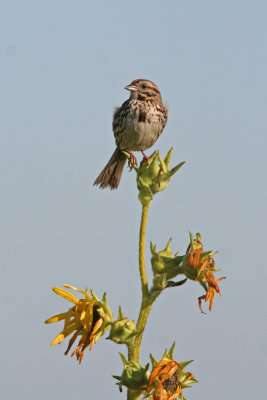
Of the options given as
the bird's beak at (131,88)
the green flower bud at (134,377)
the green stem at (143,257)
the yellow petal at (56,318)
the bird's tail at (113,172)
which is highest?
the bird's beak at (131,88)

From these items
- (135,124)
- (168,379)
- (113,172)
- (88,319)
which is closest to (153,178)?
(88,319)

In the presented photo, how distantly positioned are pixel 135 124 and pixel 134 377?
6497 millimetres

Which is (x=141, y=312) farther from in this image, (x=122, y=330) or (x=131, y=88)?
(x=131, y=88)

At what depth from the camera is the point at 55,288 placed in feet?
14.4

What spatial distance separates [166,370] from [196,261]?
2.41ft

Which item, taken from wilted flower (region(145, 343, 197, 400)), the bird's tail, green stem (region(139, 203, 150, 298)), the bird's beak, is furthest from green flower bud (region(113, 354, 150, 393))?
the bird's beak

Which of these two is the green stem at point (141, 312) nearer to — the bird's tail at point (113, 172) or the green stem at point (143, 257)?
the green stem at point (143, 257)

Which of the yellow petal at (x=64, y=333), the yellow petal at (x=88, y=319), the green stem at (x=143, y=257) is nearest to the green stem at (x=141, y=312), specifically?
the green stem at (x=143, y=257)

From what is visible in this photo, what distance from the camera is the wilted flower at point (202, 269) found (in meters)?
4.46

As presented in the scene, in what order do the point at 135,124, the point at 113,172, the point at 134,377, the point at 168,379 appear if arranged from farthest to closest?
the point at 135,124, the point at 113,172, the point at 168,379, the point at 134,377

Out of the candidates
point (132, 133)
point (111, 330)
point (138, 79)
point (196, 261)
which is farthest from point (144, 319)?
point (138, 79)

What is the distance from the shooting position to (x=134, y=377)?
4.11m

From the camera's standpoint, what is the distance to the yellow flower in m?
4.36

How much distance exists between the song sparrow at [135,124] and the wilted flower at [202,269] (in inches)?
204
